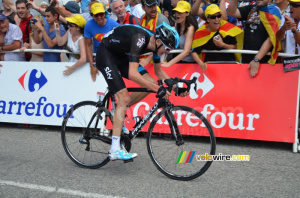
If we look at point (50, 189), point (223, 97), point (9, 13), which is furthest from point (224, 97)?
point (9, 13)

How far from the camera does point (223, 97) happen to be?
6602 mm

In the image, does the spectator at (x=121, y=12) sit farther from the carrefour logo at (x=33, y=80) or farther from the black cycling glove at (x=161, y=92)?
the black cycling glove at (x=161, y=92)

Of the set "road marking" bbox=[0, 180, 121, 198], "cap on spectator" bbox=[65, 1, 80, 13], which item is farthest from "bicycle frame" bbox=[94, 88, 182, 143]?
"cap on spectator" bbox=[65, 1, 80, 13]

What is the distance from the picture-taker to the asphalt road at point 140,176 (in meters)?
4.45

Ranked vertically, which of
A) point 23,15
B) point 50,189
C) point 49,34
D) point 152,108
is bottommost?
point 50,189

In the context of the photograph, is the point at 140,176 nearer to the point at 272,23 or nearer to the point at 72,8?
the point at 272,23

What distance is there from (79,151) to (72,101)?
181 centimetres

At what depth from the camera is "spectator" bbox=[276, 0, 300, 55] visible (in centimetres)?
582

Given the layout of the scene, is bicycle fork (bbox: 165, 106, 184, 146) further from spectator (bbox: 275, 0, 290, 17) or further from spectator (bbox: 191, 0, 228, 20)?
spectator (bbox: 275, 0, 290, 17)

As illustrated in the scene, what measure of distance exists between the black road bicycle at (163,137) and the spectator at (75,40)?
180 cm

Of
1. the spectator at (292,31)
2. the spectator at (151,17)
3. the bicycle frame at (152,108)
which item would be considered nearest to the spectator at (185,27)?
the spectator at (151,17)

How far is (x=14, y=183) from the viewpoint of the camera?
Result: 15.6 feet

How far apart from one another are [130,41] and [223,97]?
2.35 metres

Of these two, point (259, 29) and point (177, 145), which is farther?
point (259, 29)
